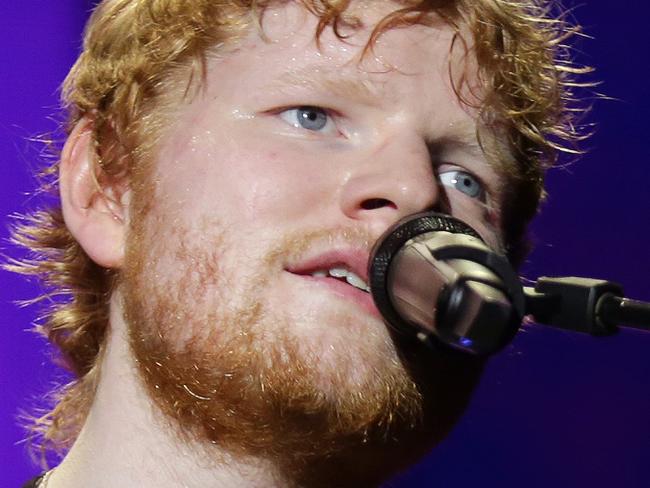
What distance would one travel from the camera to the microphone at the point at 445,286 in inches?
29.8

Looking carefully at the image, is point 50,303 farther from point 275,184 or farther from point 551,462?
point 551,462

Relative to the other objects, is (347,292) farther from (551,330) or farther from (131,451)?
(551,330)

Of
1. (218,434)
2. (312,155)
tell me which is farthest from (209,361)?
(312,155)

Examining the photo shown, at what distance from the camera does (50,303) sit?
1.60 metres

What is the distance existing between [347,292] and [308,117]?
21cm

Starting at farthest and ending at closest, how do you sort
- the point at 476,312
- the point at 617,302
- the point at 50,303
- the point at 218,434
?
the point at 50,303
the point at 218,434
the point at 617,302
the point at 476,312

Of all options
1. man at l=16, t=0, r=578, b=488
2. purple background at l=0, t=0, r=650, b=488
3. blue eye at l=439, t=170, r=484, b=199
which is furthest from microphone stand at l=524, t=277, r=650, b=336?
purple background at l=0, t=0, r=650, b=488

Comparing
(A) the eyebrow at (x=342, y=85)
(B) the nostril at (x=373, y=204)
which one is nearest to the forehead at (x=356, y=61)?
(A) the eyebrow at (x=342, y=85)

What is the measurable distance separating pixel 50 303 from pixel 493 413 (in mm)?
682

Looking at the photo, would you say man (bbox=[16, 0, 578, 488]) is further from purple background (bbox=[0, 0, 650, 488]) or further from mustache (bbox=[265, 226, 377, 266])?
purple background (bbox=[0, 0, 650, 488])

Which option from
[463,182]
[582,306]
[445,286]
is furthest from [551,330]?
[445,286]

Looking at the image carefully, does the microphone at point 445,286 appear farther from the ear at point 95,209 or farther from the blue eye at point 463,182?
the ear at point 95,209

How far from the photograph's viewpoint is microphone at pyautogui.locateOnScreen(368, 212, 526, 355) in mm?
757

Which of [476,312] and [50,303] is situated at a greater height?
[476,312]
